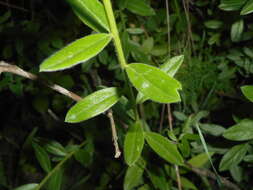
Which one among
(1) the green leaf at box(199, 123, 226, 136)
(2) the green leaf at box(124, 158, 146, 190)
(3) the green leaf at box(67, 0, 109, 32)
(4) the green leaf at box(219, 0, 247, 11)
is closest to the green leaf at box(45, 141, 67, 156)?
(2) the green leaf at box(124, 158, 146, 190)

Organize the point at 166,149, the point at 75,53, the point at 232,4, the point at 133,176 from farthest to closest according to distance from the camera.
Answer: the point at 133,176
the point at 232,4
the point at 166,149
the point at 75,53

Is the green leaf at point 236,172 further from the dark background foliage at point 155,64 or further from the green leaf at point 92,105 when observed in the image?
the green leaf at point 92,105

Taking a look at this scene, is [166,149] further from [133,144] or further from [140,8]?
[140,8]

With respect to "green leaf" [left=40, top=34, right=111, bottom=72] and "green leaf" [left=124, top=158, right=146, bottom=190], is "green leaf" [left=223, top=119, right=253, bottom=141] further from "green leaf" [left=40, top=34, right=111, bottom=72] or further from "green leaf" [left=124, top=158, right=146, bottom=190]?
"green leaf" [left=40, top=34, right=111, bottom=72]

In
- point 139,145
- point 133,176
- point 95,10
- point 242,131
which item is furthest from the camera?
point 133,176

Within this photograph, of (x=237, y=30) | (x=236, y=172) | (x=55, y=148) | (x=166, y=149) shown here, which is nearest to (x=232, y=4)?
(x=237, y=30)

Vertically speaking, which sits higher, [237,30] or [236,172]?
[237,30]
